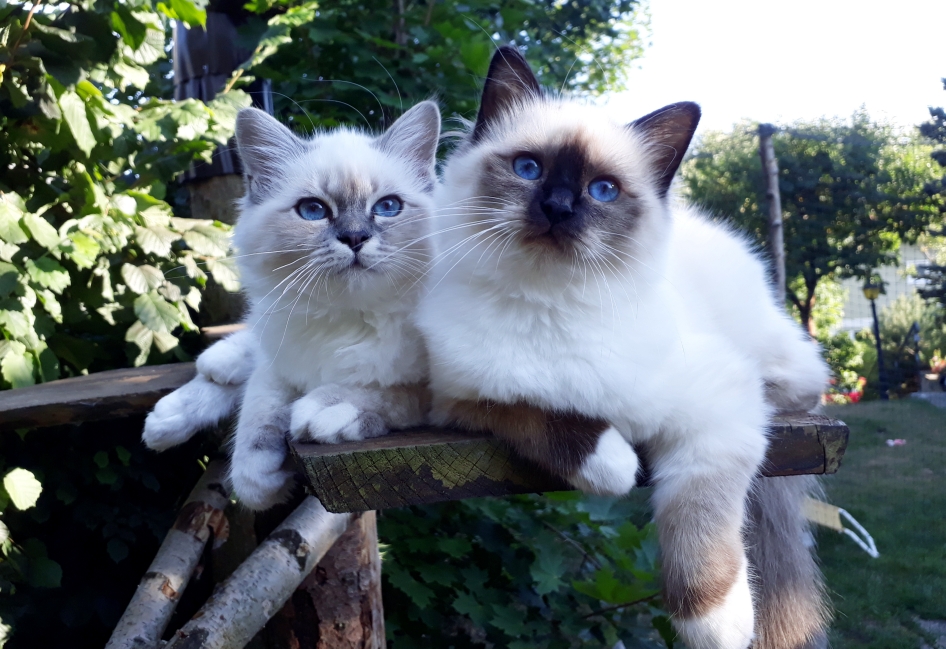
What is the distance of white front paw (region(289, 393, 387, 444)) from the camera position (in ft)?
3.49

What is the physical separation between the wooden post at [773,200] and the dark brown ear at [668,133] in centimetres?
218

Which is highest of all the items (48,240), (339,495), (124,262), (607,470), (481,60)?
(481,60)

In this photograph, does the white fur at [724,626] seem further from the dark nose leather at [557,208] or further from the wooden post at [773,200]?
the wooden post at [773,200]

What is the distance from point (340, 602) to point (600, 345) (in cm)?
109

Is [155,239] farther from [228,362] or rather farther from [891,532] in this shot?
[891,532]

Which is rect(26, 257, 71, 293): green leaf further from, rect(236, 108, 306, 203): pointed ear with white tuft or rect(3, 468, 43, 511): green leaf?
rect(236, 108, 306, 203): pointed ear with white tuft

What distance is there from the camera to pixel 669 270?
1.32m

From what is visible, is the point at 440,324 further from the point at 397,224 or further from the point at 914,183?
the point at 914,183

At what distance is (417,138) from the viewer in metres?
1.41

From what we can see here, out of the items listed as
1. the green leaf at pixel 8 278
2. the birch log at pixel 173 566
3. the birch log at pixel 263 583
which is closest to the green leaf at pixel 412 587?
the birch log at pixel 263 583

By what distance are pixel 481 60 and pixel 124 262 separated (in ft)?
3.95

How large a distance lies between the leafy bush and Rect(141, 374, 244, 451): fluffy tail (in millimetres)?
788

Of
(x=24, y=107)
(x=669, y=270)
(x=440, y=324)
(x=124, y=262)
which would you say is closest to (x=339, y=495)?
(x=440, y=324)

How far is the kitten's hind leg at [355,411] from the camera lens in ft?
3.51
